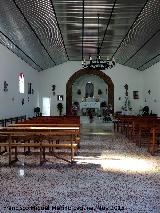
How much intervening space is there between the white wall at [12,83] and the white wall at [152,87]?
852 centimetres

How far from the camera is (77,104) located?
105ft

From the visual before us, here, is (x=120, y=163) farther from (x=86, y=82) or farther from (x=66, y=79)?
(x=86, y=82)

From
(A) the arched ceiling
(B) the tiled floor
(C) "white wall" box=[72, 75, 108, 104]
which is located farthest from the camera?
(C) "white wall" box=[72, 75, 108, 104]

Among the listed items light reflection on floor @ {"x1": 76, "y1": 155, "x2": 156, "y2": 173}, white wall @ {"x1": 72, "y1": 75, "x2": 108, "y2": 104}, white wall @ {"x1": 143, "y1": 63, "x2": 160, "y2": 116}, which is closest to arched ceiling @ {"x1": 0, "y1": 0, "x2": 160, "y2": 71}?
white wall @ {"x1": 143, "y1": 63, "x2": 160, "y2": 116}

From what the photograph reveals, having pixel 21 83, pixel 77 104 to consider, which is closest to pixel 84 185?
pixel 21 83

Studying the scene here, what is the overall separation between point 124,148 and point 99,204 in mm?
6110

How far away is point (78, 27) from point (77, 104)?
55.8 feet

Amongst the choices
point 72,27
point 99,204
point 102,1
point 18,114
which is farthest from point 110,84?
point 99,204

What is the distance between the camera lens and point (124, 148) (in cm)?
1065

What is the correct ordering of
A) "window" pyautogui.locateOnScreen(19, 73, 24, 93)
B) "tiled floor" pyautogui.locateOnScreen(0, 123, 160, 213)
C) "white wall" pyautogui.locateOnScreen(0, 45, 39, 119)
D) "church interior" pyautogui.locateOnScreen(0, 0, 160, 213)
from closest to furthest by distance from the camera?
"tiled floor" pyautogui.locateOnScreen(0, 123, 160, 213) → "church interior" pyautogui.locateOnScreen(0, 0, 160, 213) → "white wall" pyautogui.locateOnScreen(0, 45, 39, 119) → "window" pyautogui.locateOnScreen(19, 73, 24, 93)

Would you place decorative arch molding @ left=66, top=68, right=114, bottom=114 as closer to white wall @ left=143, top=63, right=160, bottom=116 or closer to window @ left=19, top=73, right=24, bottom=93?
white wall @ left=143, top=63, right=160, bottom=116

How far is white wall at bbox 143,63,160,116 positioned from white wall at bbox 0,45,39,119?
8.52 m

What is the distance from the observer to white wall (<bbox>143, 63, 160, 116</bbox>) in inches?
883

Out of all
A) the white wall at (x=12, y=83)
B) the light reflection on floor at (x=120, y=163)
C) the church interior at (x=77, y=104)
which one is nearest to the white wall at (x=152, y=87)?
the church interior at (x=77, y=104)
